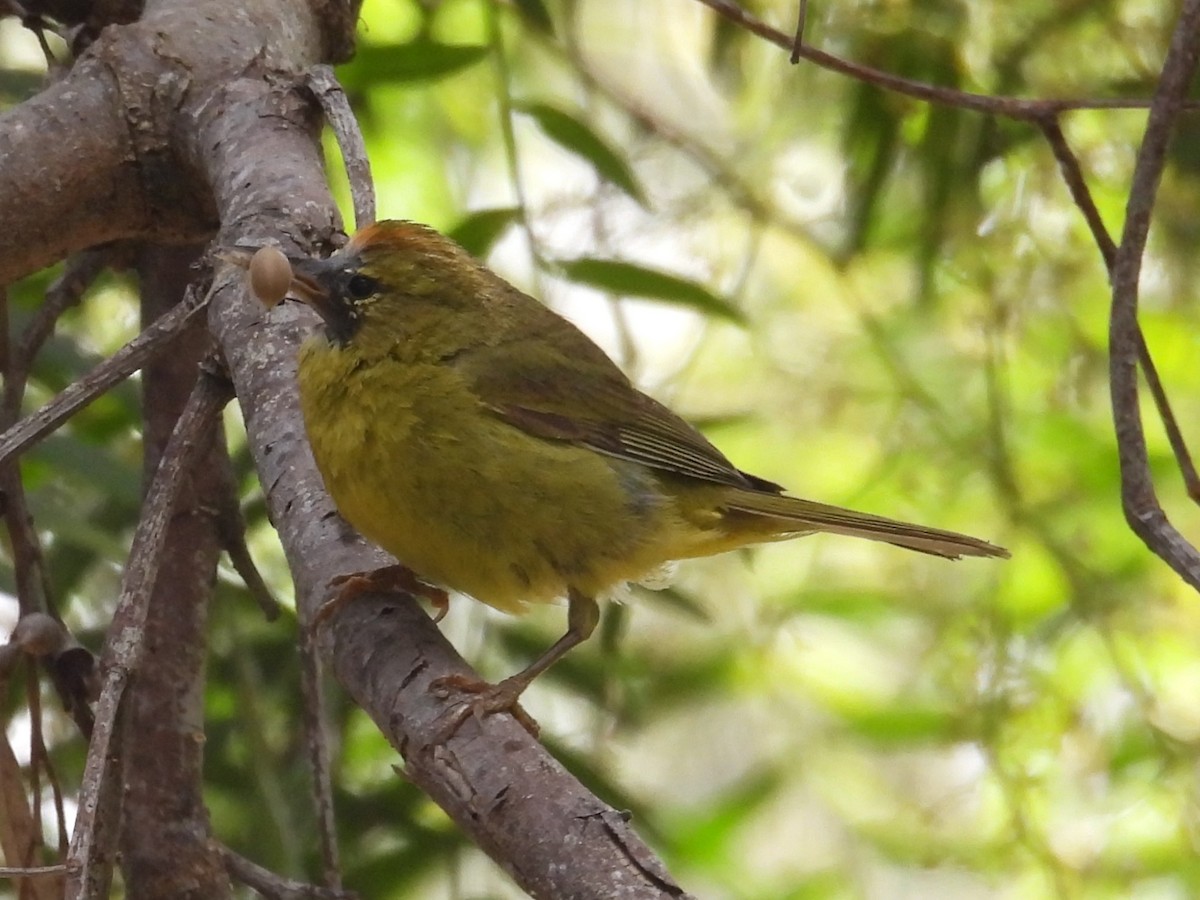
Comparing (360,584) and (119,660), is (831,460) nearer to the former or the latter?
(360,584)

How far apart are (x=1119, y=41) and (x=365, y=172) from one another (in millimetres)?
2125

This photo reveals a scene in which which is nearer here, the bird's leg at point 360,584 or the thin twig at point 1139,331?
the thin twig at point 1139,331

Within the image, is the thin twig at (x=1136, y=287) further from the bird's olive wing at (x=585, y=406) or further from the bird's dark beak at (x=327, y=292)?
the bird's olive wing at (x=585, y=406)

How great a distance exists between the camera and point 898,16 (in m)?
3.74

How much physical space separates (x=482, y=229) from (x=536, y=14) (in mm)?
497

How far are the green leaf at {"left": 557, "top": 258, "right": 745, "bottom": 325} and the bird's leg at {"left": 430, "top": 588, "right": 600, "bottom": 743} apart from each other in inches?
28.7

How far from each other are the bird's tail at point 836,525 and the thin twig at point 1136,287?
1.23 metres

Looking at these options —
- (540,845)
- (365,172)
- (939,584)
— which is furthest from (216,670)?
(939,584)

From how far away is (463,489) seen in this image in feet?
9.40

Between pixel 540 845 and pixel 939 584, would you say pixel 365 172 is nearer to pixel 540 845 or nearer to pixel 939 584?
pixel 540 845

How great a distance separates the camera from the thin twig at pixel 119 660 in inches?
66.5

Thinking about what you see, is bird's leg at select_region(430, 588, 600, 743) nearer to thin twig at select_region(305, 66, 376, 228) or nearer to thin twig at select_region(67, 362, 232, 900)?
thin twig at select_region(67, 362, 232, 900)

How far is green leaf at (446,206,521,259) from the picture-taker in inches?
135

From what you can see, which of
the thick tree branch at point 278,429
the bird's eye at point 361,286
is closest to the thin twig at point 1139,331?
the thick tree branch at point 278,429
